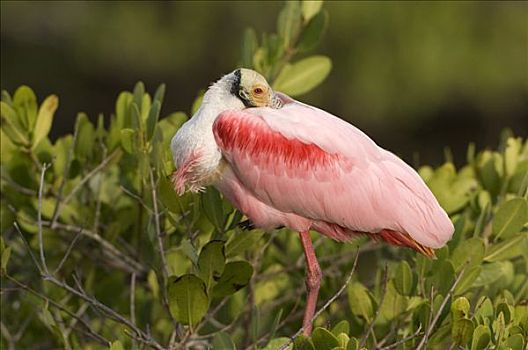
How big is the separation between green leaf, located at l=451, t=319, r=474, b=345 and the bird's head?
→ 0.65 meters

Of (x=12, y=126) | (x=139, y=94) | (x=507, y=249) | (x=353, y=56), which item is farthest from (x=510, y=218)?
(x=353, y=56)

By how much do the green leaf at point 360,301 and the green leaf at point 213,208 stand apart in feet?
1.05

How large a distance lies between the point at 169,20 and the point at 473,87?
2.15 meters

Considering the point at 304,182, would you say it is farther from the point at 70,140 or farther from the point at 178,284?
the point at 70,140

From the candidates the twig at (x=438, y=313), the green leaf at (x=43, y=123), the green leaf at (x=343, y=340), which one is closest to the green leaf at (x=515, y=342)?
the twig at (x=438, y=313)

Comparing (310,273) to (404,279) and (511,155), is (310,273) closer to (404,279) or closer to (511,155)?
(404,279)

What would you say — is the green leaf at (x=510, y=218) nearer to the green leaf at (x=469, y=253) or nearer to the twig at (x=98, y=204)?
the green leaf at (x=469, y=253)

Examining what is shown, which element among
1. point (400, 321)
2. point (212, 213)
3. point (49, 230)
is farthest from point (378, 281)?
point (49, 230)

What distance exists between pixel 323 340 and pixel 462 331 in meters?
0.28

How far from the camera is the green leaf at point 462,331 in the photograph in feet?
8.09

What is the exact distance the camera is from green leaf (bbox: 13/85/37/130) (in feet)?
10.4

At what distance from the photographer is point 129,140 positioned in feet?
9.70

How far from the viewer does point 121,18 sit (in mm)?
9039

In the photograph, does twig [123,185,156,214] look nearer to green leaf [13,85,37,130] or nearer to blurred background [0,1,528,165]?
green leaf [13,85,37,130]
